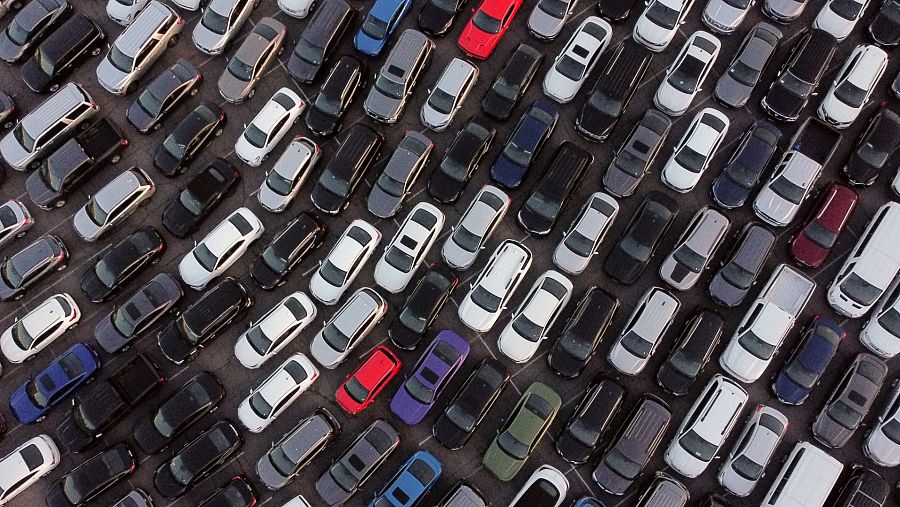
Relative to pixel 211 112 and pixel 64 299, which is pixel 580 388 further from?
pixel 64 299

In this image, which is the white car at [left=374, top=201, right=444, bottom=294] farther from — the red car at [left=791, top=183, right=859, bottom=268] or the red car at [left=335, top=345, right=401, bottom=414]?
the red car at [left=791, top=183, right=859, bottom=268]

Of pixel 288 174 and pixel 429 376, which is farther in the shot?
pixel 288 174

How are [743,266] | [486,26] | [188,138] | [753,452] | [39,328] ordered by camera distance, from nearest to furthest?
[753,452], [743,266], [39,328], [188,138], [486,26]

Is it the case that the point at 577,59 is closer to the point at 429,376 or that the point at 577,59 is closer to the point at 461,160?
the point at 461,160

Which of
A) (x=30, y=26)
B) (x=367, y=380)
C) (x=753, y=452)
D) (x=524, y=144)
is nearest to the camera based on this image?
(x=753, y=452)

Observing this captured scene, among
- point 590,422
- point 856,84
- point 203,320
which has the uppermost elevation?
point 856,84

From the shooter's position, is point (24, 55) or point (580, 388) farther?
point (24, 55)

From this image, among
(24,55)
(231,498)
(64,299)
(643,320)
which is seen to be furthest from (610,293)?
(24,55)

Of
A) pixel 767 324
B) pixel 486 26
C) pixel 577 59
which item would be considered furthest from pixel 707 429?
pixel 486 26
